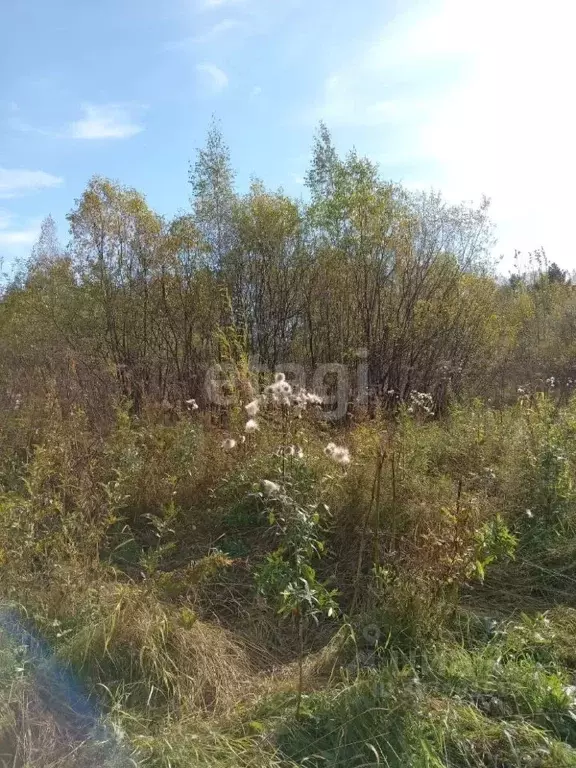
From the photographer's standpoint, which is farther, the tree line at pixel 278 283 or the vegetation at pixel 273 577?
the tree line at pixel 278 283

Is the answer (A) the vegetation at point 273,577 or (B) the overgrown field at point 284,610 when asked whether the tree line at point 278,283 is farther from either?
(B) the overgrown field at point 284,610

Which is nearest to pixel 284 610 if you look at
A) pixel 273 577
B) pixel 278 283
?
pixel 273 577

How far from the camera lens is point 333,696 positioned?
2.29m

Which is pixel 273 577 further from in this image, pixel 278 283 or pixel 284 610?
pixel 278 283

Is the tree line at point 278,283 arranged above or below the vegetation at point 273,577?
above

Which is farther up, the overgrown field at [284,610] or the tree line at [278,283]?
the tree line at [278,283]

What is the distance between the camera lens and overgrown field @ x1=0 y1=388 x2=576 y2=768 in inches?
81.7

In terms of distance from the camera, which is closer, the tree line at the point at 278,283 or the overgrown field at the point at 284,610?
the overgrown field at the point at 284,610

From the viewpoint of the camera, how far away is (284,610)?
2.50 meters

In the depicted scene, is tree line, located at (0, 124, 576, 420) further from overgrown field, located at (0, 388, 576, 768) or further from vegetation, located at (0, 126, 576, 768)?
overgrown field, located at (0, 388, 576, 768)

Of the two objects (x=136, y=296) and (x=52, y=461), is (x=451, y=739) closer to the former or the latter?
(x=52, y=461)

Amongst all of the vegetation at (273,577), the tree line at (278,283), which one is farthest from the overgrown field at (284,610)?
the tree line at (278,283)

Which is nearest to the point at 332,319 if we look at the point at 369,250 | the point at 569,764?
the point at 369,250

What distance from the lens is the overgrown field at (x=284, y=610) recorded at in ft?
6.81
